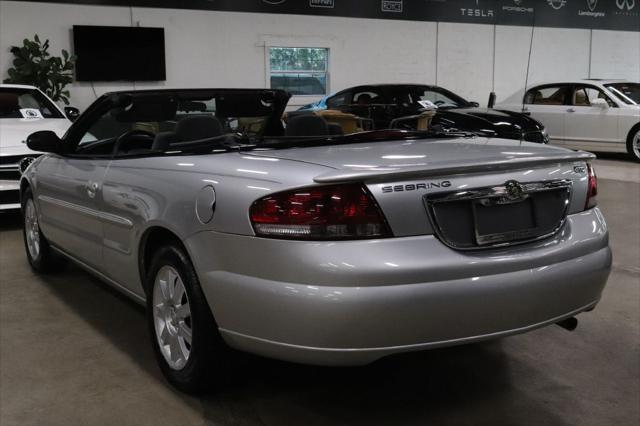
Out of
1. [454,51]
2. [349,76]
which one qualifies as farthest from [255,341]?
[454,51]

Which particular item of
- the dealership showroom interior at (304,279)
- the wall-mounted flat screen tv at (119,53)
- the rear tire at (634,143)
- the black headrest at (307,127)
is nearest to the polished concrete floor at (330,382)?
the dealership showroom interior at (304,279)

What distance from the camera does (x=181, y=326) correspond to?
101 inches

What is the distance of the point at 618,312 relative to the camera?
143 inches

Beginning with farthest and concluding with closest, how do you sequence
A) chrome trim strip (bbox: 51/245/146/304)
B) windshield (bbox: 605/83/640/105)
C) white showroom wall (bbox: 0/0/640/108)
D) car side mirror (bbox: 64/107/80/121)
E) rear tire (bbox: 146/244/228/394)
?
white showroom wall (bbox: 0/0/640/108)
windshield (bbox: 605/83/640/105)
car side mirror (bbox: 64/107/80/121)
chrome trim strip (bbox: 51/245/146/304)
rear tire (bbox: 146/244/228/394)

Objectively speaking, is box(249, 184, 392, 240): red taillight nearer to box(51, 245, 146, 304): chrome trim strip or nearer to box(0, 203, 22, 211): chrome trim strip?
box(51, 245, 146, 304): chrome trim strip

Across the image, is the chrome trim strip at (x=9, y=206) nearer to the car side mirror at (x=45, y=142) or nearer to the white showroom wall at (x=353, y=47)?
the car side mirror at (x=45, y=142)

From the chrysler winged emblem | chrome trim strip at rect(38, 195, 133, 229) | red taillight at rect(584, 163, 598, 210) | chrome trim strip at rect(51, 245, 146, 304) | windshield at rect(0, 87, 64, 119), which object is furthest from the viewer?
windshield at rect(0, 87, 64, 119)

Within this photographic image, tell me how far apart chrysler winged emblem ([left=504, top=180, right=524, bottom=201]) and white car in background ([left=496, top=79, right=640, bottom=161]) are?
9.02m

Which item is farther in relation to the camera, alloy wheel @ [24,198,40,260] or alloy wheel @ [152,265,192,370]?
alloy wheel @ [24,198,40,260]

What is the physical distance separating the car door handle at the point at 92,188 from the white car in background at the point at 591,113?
8.83 meters

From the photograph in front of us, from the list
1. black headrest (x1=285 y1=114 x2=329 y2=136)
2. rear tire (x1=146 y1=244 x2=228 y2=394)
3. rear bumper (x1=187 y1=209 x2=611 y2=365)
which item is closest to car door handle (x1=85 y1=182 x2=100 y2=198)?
rear tire (x1=146 y1=244 x2=228 y2=394)

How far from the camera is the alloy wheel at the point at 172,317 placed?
2549 mm

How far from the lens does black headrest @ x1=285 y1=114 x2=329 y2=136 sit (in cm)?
313

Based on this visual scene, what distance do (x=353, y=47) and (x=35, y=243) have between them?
1052cm
